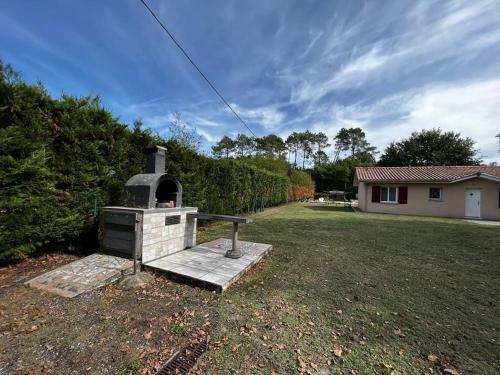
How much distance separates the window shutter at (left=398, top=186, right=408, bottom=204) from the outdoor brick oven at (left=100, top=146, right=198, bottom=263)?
1730 cm

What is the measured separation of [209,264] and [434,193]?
18535 millimetres

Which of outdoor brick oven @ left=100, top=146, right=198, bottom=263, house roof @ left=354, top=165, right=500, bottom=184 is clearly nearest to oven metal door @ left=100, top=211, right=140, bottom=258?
outdoor brick oven @ left=100, top=146, right=198, bottom=263

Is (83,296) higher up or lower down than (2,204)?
lower down

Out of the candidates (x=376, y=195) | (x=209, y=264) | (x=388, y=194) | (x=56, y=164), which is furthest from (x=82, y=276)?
(x=388, y=194)

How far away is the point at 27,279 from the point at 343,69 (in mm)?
11238

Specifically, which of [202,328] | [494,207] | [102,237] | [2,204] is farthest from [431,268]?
[494,207]

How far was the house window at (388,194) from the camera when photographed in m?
17.0

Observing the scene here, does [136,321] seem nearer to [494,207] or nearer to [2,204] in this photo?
[2,204]

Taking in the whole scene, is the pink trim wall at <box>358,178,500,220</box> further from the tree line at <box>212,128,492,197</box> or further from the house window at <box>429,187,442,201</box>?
the tree line at <box>212,128,492,197</box>

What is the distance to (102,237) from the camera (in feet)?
14.5

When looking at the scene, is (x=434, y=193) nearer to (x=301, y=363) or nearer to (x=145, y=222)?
(x=301, y=363)

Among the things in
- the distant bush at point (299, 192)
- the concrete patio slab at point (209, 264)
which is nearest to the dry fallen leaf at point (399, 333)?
the concrete patio slab at point (209, 264)

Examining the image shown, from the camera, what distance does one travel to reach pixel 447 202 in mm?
15570

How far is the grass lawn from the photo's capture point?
201 centimetres
